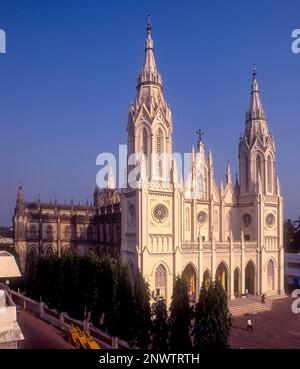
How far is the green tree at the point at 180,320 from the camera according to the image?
2144 centimetres

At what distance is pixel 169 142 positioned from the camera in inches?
1615

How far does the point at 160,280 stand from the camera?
1496 inches

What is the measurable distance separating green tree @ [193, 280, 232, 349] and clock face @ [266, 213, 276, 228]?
92.1 ft

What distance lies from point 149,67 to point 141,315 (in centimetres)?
2860

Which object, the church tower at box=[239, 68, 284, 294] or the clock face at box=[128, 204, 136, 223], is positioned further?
the church tower at box=[239, 68, 284, 294]

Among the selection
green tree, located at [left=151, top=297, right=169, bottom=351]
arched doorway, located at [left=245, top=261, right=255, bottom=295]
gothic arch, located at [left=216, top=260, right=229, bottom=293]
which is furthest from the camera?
arched doorway, located at [left=245, top=261, right=255, bottom=295]

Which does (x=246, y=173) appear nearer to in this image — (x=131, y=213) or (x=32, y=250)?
(x=131, y=213)

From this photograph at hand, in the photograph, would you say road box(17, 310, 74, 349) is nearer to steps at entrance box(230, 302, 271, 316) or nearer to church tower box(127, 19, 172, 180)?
church tower box(127, 19, 172, 180)

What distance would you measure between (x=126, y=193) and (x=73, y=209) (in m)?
31.4

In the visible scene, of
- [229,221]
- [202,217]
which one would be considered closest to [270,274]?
[229,221]

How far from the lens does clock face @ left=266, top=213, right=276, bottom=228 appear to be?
4747 centimetres

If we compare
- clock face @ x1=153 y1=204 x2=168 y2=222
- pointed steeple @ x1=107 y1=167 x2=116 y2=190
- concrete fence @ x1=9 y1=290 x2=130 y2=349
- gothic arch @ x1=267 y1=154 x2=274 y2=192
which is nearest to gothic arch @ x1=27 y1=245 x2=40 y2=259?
pointed steeple @ x1=107 y1=167 x2=116 y2=190

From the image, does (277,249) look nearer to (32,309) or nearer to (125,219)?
(125,219)
